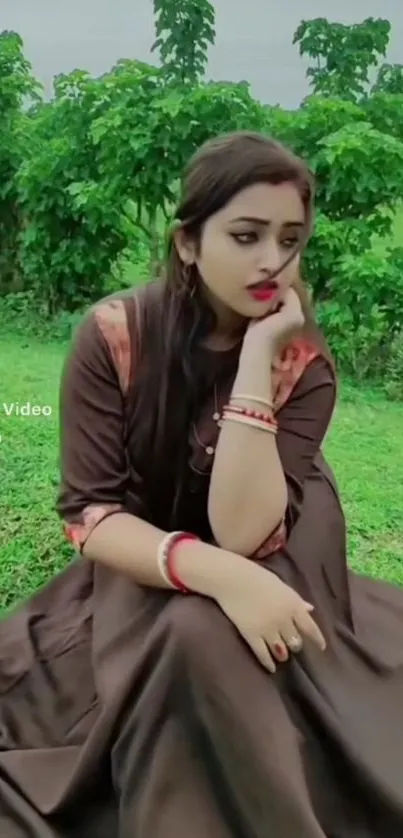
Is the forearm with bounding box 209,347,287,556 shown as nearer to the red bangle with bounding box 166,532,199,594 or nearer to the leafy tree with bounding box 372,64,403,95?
the red bangle with bounding box 166,532,199,594

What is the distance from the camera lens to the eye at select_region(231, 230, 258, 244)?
1358 millimetres

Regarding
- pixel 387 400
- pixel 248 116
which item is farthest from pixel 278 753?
pixel 387 400

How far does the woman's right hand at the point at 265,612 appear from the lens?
1268 mm

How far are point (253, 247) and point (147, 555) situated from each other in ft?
1.20

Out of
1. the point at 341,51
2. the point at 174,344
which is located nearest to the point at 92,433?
the point at 174,344

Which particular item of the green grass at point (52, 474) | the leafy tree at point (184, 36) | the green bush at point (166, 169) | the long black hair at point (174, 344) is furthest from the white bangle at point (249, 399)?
the leafy tree at point (184, 36)

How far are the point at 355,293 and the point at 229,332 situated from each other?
1538mm

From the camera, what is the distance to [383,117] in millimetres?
2873

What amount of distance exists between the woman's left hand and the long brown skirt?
0.26 m

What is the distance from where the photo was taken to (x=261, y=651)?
127 centimetres

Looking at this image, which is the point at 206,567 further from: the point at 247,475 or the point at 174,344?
the point at 174,344

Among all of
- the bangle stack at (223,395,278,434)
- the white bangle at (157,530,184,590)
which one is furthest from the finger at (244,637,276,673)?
the bangle stack at (223,395,278,434)

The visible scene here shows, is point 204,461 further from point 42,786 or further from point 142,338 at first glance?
point 42,786

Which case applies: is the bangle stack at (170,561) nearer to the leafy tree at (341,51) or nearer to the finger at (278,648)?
the finger at (278,648)
